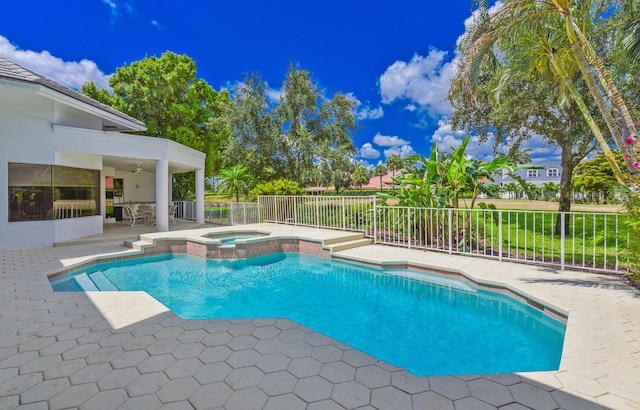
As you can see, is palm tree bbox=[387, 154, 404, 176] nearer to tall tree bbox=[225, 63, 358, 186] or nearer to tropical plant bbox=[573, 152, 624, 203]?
tropical plant bbox=[573, 152, 624, 203]

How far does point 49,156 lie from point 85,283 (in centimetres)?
585

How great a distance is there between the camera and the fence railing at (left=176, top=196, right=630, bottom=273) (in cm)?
688

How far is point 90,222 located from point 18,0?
8762 mm

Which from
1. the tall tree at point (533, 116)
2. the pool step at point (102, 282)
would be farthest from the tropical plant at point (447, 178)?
the pool step at point (102, 282)

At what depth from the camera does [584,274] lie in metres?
6.12

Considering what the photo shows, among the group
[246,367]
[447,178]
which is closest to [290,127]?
[447,178]

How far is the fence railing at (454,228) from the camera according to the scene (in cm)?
688

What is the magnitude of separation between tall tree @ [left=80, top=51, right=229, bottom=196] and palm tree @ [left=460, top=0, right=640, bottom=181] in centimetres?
1575

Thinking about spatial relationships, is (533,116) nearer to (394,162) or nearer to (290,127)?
(290,127)

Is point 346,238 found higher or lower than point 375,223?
lower

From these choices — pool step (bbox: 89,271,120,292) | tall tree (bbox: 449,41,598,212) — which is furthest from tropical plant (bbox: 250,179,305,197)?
pool step (bbox: 89,271,120,292)

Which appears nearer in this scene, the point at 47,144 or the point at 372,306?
the point at 372,306

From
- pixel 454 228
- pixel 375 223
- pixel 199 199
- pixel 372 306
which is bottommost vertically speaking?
pixel 372 306

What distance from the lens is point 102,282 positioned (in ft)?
23.0
